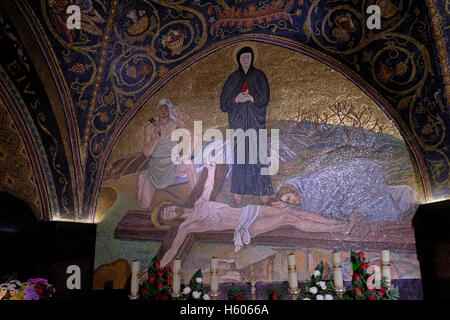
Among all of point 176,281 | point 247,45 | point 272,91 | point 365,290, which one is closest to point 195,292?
point 176,281

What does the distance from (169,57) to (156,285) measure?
413 cm

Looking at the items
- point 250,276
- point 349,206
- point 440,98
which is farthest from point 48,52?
point 440,98

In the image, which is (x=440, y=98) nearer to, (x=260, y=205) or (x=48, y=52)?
(x=260, y=205)

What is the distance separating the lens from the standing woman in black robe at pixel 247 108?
6.39 m

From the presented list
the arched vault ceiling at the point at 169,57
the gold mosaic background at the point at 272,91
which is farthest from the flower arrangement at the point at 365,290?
the gold mosaic background at the point at 272,91

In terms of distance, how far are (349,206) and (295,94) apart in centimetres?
221

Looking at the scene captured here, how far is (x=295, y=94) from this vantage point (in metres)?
6.62

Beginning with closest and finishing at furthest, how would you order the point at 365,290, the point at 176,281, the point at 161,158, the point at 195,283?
the point at 365,290 → the point at 176,281 → the point at 195,283 → the point at 161,158

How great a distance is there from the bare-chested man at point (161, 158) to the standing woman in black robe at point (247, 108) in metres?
0.84

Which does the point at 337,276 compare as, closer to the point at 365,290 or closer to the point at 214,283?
the point at 365,290

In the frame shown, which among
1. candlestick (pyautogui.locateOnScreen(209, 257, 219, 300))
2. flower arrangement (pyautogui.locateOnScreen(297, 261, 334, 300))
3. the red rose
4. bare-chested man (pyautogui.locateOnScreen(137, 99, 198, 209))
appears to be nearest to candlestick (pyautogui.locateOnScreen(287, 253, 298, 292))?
flower arrangement (pyautogui.locateOnScreen(297, 261, 334, 300))

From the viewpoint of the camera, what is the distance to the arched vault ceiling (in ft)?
18.6

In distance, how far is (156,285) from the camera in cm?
551

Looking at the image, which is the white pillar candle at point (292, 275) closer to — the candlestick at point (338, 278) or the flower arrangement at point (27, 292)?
the candlestick at point (338, 278)
